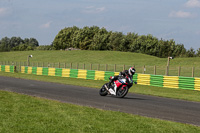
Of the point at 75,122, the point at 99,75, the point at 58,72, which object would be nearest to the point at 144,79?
the point at 99,75

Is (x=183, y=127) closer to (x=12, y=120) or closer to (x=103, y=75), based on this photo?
(x=12, y=120)

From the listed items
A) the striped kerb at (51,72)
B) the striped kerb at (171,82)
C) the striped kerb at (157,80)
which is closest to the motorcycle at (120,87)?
the striped kerb at (171,82)

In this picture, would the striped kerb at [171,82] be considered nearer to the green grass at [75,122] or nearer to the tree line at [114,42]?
the green grass at [75,122]

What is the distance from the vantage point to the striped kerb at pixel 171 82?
1000 inches

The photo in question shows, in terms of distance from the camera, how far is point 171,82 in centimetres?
2580

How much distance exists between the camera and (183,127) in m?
8.42

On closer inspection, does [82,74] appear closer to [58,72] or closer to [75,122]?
[58,72]

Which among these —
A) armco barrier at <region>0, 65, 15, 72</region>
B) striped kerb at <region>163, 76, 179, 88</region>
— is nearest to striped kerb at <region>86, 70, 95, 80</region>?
striped kerb at <region>163, 76, 179, 88</region>

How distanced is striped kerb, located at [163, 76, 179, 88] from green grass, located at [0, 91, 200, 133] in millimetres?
15834

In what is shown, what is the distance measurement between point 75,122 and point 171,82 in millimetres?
18386

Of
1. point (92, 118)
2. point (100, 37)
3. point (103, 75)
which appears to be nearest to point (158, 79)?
point (103, 75)

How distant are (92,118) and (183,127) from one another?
242 centimetres

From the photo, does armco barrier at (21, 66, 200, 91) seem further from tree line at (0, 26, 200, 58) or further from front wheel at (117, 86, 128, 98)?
tree line at (0, 26, 200, 58)

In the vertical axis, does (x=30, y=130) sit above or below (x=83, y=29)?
below
